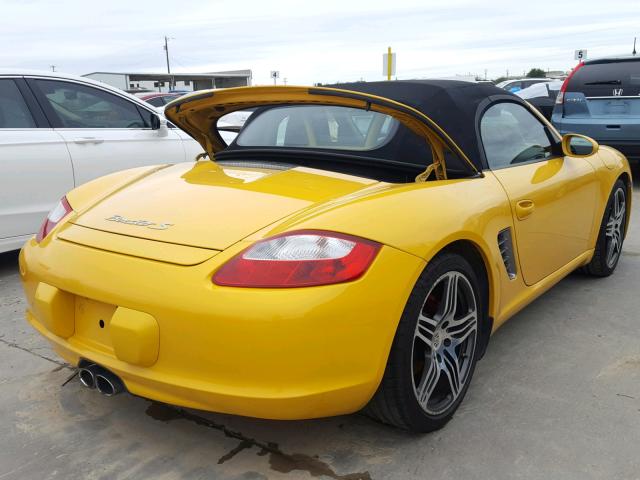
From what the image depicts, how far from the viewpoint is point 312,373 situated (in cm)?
184

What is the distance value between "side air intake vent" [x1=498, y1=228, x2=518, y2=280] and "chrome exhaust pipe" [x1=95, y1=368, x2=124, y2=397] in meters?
1.59

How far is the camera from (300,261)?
73.8 inches

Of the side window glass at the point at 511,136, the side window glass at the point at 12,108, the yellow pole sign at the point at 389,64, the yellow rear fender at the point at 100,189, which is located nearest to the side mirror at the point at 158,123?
the side window glass at the point at 12,108

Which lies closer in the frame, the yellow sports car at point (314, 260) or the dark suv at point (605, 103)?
the yellow sports car at point (314, 260)

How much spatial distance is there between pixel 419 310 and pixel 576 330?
1.64 meters

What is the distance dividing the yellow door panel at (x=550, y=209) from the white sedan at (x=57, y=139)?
10.7 feet

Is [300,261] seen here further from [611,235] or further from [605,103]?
[605,103]

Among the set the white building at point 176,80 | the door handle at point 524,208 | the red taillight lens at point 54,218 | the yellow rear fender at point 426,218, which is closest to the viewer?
the yellow rear fender at point 426,218

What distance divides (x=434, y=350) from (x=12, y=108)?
3649 millimetres

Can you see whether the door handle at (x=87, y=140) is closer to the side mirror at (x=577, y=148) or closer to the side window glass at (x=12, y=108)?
the side window glass at (x=12, y=108)

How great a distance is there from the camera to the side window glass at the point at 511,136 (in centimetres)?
291

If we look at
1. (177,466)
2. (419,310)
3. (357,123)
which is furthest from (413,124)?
(177,466)

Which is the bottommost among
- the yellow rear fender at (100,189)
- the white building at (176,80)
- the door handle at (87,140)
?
the yellow rear fender at (100,189)

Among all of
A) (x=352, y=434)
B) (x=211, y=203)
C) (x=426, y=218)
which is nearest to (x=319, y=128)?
(x=211, y=203)
